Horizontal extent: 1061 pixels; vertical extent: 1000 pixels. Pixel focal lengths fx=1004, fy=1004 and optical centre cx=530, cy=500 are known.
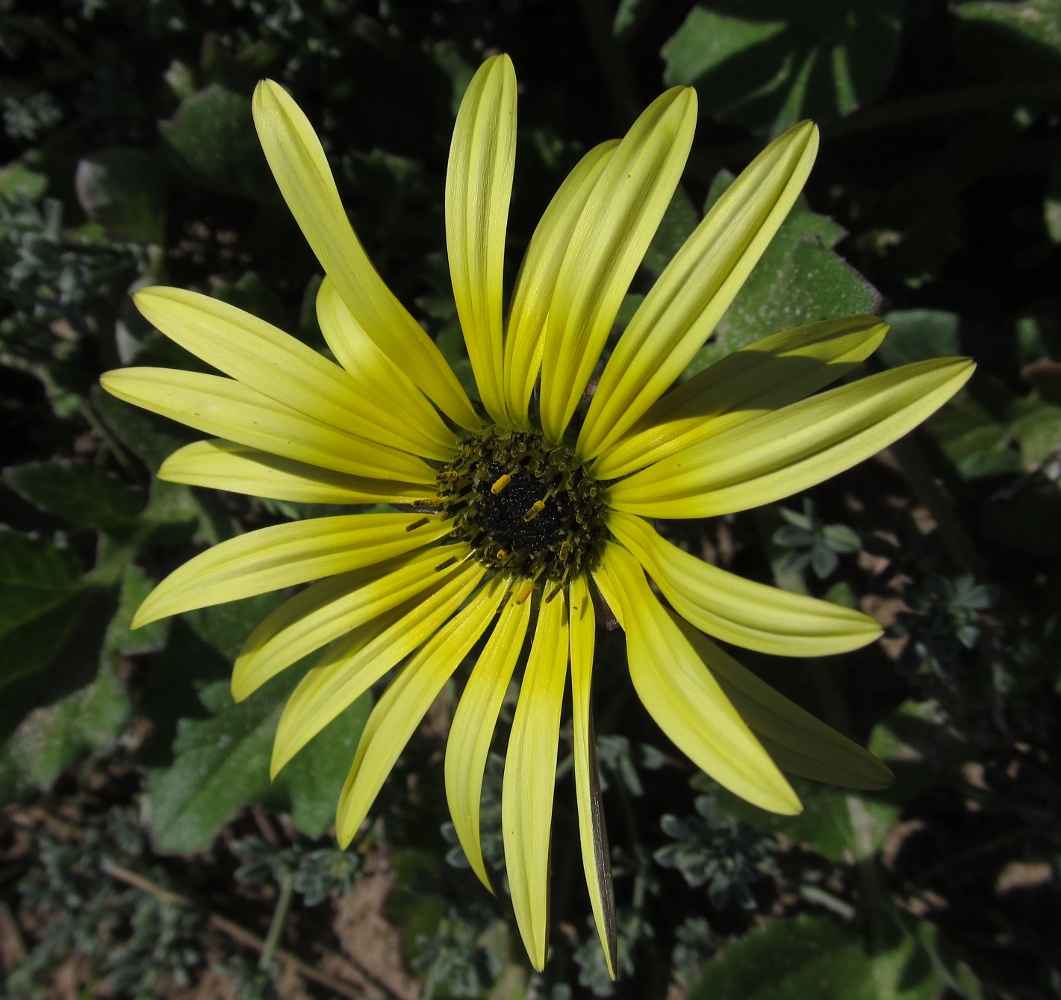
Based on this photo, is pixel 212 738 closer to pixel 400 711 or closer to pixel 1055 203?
pixel 400 711

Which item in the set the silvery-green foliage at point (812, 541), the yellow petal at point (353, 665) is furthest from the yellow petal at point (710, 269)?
the silvery-green foliage at point (812, 541)

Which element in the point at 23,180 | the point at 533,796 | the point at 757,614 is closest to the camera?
the point at 757,614

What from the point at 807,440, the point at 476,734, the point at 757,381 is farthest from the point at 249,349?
the point at 807,440

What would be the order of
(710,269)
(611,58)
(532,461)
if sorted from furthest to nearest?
(611,58), (532,461), (710,269)

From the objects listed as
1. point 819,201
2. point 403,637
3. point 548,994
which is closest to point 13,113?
point 403,637

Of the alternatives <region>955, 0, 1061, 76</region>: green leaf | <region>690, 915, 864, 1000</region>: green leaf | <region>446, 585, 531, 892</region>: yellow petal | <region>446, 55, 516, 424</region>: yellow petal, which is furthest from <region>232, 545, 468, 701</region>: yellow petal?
<region>955, 0, 1061, 76</region>: green leaf
